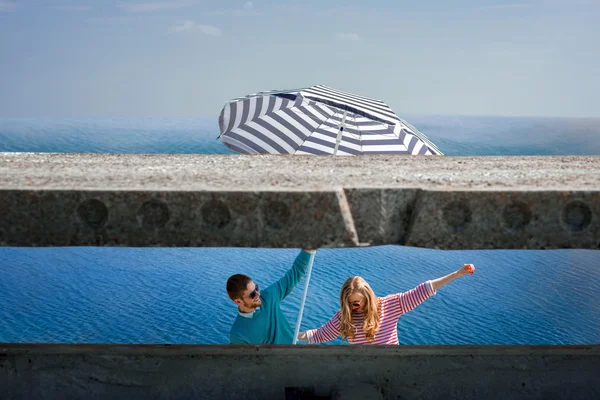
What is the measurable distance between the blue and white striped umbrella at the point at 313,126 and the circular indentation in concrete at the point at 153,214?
398cm

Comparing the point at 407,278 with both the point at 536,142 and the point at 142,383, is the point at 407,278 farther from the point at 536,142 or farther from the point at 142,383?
the point at 536,142

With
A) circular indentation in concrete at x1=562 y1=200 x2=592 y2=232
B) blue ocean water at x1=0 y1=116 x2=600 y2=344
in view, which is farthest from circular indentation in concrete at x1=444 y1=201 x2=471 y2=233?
blue ocean water at x1=0 y1=116 x2=600 y2=344

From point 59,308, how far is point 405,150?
31.2 ft

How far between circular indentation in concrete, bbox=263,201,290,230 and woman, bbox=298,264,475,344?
2331mm

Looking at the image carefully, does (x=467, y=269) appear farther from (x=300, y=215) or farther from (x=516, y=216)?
(x=300, y=215)

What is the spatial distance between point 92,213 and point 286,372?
4.59ft

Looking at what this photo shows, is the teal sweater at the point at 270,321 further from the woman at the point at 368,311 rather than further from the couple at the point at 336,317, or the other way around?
the woman at the point at 368,311

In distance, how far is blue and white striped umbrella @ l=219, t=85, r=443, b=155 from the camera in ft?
20.0

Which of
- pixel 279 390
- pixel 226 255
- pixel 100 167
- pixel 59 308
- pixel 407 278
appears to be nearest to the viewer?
pixel 100 167

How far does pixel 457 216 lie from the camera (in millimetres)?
1899

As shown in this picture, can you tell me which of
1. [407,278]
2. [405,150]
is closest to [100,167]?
[405,150]

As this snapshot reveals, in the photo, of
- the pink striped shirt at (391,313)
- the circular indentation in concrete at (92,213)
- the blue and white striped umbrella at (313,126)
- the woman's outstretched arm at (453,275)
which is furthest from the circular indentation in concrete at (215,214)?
the blue and white striped umbrella at (313,126)

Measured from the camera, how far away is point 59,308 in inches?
497

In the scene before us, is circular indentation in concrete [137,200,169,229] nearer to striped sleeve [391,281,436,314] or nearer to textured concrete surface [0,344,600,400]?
textured concrete surface [0,344,600,400]
